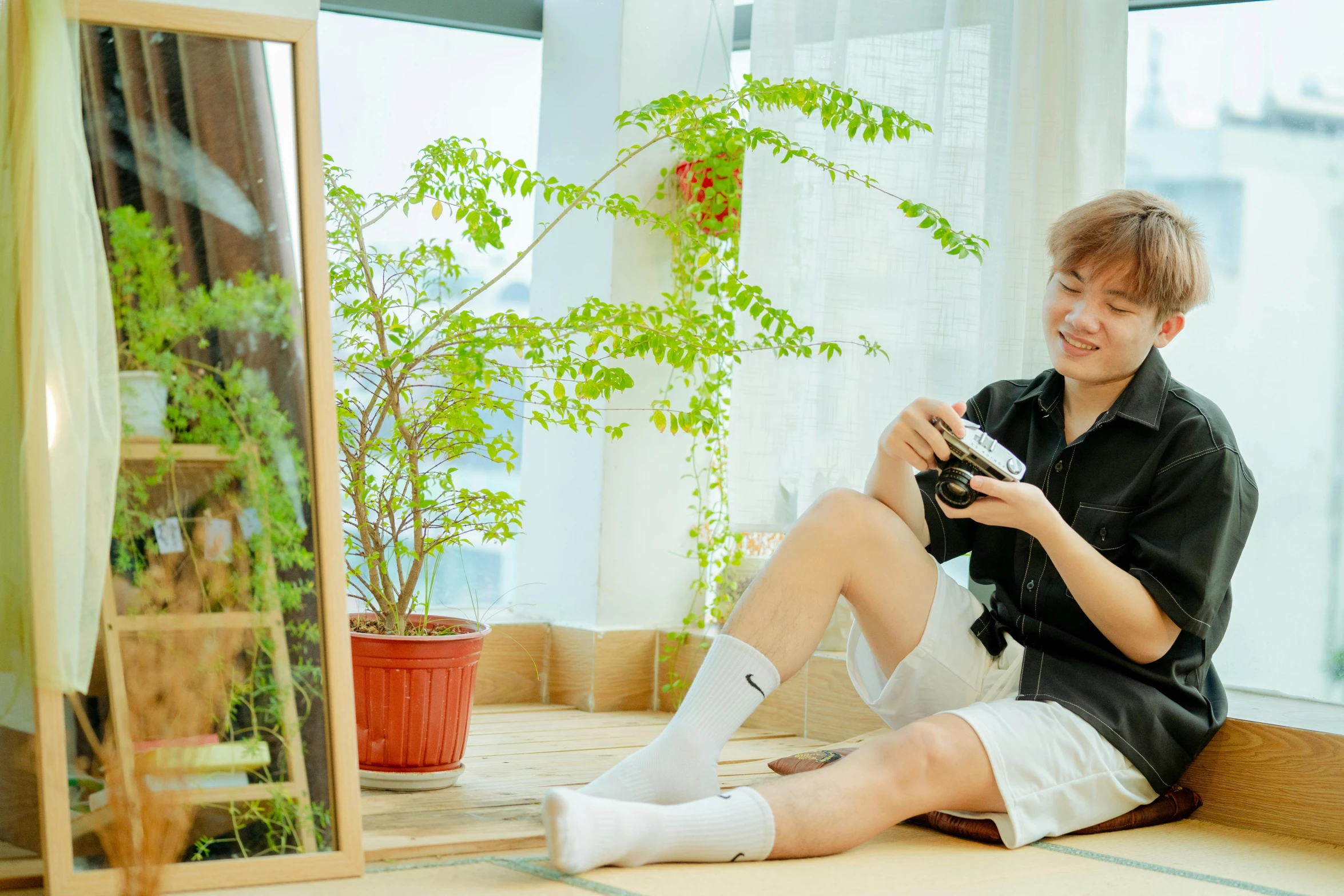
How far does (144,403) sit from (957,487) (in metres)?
0.91

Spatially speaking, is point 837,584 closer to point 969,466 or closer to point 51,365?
point 969,466

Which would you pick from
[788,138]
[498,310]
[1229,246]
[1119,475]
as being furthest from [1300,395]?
[498,310]

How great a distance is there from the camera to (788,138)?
2.20m

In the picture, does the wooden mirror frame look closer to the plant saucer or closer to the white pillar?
the plant saucer

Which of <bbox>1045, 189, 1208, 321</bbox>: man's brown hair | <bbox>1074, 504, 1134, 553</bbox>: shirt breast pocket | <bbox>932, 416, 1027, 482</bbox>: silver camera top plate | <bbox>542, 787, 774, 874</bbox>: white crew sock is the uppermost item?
<bbox>1045, 189, 1208, 321</bbox>: man's brown hair

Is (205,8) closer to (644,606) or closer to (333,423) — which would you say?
(333,423)

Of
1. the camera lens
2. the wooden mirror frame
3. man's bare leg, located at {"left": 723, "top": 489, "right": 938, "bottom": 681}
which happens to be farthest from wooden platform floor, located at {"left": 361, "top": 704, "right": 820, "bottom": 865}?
the camera lens

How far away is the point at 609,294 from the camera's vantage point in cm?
244

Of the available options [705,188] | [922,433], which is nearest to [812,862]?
[922,433]

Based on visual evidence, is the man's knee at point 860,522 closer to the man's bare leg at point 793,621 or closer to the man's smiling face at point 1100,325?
the man's bare leg at point 793,621

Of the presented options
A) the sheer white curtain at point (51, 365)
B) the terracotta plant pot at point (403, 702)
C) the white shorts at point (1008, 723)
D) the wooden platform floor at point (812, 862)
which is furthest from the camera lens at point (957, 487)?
the sheer white curtain at point (51, 365)

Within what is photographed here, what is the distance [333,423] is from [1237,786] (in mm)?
1292

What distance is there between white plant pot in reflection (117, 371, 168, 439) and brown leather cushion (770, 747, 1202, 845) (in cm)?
80

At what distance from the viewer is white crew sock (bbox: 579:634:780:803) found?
1.45 metres
